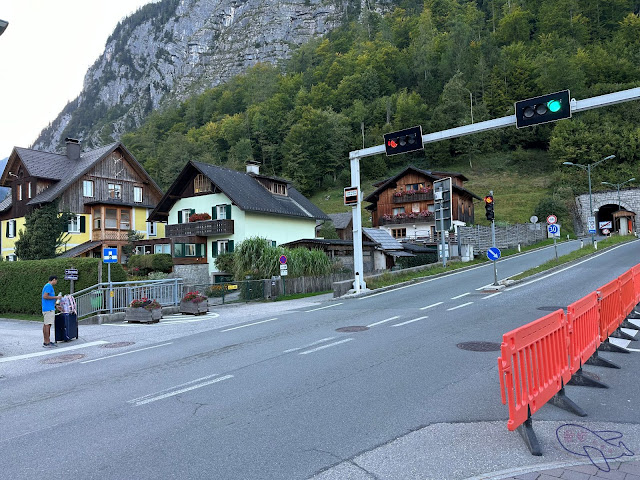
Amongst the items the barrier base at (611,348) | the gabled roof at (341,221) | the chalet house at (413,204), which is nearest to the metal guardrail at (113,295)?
the barrier base at (611,348)

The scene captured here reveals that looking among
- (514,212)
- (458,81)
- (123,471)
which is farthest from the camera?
(458,81)

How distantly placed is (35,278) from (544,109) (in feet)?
73.2

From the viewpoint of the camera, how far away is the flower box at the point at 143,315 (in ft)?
54.9

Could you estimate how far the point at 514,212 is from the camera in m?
55.1

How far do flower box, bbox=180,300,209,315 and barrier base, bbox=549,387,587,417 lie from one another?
1553 cm

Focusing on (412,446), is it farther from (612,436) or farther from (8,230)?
(8,230)

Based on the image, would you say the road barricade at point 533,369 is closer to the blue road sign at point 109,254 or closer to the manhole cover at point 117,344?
the manhole cover at point 117,344

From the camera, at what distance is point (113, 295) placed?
18297 millimetres

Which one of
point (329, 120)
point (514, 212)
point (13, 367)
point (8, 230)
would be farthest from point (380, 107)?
point (13, 367)

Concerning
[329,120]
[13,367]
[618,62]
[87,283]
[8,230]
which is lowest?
[13,367]

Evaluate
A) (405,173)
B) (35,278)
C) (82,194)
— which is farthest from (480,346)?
(405,173)

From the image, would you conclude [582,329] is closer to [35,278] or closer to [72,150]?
[35,278]

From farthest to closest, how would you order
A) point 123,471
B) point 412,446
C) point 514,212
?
point 514,212 → point 412,446 → point 123,471

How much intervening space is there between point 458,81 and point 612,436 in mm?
95765
